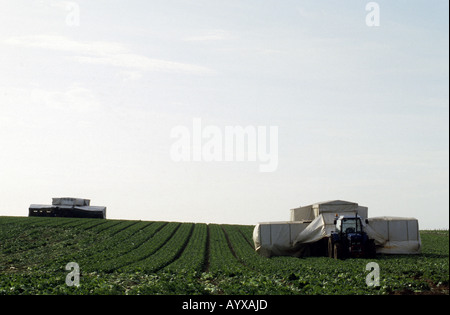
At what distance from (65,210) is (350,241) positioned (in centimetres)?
4928

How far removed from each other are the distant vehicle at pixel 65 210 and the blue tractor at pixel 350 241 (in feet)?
152

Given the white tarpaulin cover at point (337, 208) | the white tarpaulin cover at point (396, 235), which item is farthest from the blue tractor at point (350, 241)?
the white tarpaulin cover at point (337, 208)

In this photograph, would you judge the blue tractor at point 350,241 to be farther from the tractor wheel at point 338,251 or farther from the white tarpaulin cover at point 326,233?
the white tarpaulin cover at point 326,233

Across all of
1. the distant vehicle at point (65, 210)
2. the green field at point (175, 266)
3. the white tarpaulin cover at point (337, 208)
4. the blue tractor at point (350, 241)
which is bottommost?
the green field at point (175, 266)

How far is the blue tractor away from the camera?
3406 centimetres

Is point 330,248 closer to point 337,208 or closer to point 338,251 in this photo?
point 338,251

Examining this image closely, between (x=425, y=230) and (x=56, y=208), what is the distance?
47.7 meters

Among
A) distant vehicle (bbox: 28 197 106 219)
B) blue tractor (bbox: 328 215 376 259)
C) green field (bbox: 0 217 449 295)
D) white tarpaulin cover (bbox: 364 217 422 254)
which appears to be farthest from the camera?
distant vehicle (bbox: 28 197 106 219)

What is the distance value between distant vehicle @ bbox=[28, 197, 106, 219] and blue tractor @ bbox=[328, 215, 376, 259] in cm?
Result: 4621

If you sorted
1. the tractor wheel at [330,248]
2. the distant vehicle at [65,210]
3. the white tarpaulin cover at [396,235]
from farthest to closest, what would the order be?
the distant vehicle at [65,210]
the white tarpaulin cover at [396,235]
the tractor wheel at [330,248]

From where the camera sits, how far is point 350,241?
34281mm

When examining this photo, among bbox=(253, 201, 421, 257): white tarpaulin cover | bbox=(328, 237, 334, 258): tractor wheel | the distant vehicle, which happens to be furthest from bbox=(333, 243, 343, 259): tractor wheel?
the distant vehicle

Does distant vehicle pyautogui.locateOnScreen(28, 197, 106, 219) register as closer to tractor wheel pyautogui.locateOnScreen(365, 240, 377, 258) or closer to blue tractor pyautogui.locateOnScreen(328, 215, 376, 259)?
blue tractor pyautogui.locateOnScreen(328, 215, 376, 259)

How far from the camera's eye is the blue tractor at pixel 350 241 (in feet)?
112
